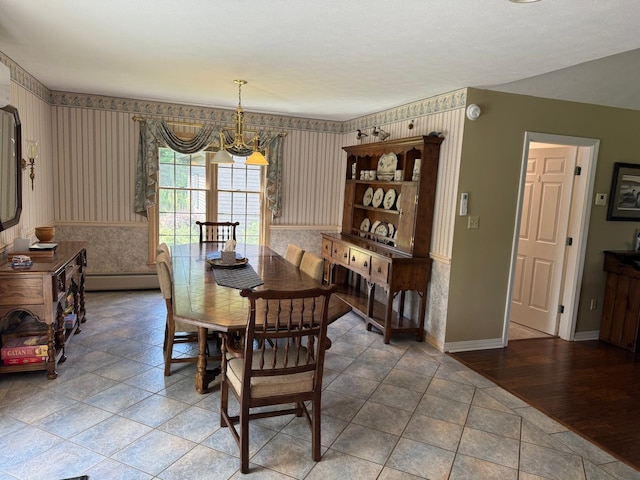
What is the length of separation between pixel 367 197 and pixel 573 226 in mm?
2241

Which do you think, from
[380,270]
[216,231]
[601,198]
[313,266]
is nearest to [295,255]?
[313,266]

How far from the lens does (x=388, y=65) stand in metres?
3.13

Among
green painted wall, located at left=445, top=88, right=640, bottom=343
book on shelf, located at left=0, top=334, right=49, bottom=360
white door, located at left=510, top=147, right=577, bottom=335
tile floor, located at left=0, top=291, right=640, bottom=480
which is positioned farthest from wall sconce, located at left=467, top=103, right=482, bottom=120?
book on shelf, located at left=0, top=334, right=49, bottom=360

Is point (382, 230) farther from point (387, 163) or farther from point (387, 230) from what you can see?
point (387, 163)

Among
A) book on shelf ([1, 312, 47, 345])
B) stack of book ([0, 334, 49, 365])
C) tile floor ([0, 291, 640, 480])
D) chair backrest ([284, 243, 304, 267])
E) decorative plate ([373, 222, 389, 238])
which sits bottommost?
tile floor ([0, 291, 640, 480])

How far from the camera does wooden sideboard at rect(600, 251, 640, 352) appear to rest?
419cm

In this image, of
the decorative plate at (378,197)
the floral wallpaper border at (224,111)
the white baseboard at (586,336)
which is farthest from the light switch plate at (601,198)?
the decorative plate at (378,197)

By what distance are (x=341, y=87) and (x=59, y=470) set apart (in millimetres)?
3473

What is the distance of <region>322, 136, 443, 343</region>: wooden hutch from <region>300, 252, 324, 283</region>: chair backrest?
2.76 ft

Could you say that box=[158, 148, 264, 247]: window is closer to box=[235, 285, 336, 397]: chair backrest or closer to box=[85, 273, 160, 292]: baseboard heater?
box=[85, 273, 160, 292]: baseboard heater

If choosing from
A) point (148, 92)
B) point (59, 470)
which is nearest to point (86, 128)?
point (148, 92)

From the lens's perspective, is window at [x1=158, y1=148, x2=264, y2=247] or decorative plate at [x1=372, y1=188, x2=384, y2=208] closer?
decorative plate at [x1=372, y1=188, x2=384, y2=208]

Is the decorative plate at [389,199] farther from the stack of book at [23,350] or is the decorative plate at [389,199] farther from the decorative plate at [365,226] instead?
the stack of book at [23,350]

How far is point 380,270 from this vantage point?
164 inches
